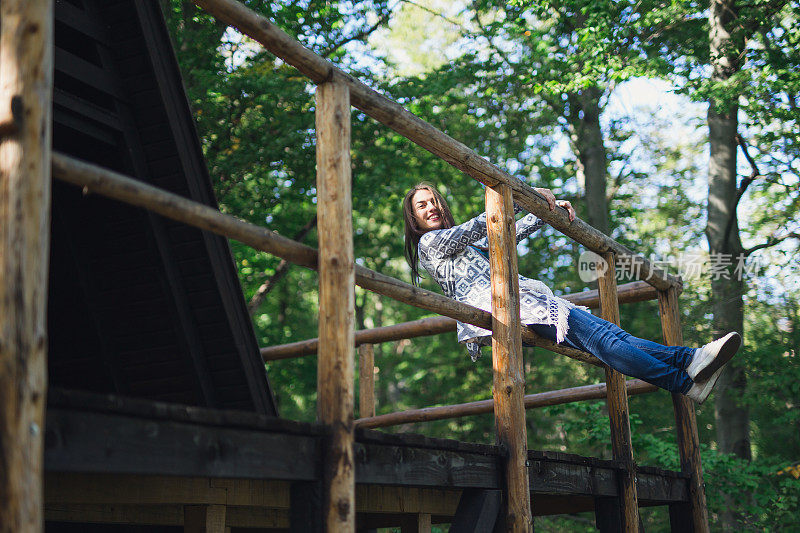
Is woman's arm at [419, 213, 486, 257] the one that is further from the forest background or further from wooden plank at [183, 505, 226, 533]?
the forest background

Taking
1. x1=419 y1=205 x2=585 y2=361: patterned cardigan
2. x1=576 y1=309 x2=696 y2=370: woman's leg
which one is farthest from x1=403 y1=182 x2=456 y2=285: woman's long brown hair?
x1=576 y1=309 x2=696 y2=370: woman's leg

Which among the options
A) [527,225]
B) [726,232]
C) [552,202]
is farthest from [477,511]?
[726,232]

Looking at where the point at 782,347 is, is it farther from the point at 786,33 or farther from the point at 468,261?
the point at 468,261

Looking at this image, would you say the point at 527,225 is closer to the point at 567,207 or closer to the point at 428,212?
the point at 567,207

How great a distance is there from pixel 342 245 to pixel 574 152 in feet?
46.3

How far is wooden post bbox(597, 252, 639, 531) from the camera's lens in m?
4.71

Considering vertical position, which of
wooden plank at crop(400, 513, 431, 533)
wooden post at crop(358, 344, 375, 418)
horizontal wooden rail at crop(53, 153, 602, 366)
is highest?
wooden post at crop(358, 344, 375, 418)

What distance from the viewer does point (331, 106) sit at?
3035mm

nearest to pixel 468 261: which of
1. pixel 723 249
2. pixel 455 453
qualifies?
pixel 455 453

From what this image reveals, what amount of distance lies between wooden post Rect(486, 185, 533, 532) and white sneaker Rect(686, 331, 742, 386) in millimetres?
808

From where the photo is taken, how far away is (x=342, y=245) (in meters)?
2.88

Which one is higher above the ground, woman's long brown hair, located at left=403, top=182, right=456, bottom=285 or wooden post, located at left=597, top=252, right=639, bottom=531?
woman's long brown hair, located at left=403, top=182, right=456, bottom=285

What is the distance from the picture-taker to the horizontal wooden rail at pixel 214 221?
2154mm

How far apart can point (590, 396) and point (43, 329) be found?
15.1 feet
